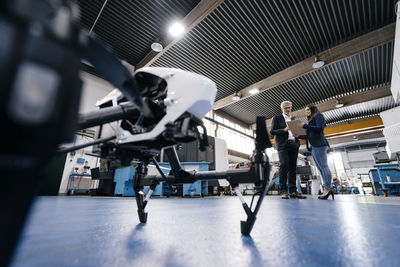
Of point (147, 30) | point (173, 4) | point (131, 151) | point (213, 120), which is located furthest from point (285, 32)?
point (131, 151)

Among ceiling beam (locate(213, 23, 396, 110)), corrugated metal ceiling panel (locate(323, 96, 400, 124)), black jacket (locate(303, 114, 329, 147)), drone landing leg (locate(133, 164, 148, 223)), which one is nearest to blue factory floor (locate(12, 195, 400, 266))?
drone landing leg (locate(133, 164, 148, 223))

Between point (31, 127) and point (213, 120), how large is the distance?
7.24m

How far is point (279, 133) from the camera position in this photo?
7.02 feet

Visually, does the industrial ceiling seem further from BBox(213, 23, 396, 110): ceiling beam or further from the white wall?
the white wall

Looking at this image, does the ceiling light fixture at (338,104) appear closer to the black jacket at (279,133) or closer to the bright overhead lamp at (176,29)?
the black jacket at (279,133)

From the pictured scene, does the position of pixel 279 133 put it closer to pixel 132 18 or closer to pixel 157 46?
pixel 157 46

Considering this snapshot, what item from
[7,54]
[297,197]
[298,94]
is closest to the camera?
[7,54]

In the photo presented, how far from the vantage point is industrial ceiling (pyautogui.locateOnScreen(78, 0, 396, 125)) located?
11.0 feet

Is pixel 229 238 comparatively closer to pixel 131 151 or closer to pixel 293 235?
pixel 293 235

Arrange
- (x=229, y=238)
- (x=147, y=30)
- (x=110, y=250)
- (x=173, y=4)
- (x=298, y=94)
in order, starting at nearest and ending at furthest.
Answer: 1. (x=110, y=250)
2. (x=229, y=238)
3. (x=173, y=4)
4. (x=147, y=30)
5. (x=298, y=94)

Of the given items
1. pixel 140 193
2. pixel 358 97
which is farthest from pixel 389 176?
pixel 140 193

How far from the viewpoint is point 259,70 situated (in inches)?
205

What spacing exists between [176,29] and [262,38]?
6.10 ft

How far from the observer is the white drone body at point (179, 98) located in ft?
1.56
